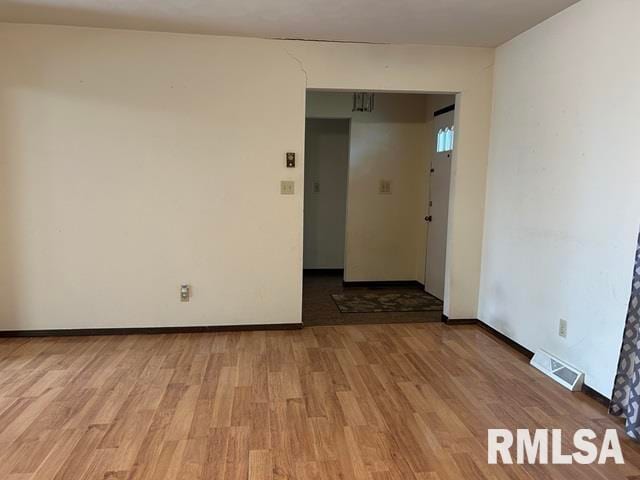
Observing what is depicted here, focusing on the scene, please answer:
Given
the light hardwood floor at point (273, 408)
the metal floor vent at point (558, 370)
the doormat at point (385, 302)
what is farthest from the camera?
the doormat at point (385, 302)

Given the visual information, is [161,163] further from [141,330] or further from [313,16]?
[313,16]

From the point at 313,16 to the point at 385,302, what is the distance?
293 centimetres

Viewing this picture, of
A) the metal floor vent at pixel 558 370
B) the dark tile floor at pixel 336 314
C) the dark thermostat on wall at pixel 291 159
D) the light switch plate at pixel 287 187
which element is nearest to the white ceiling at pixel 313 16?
the dark thermostat on wall at pixel 291 159

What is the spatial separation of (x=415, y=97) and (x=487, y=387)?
3671 millimetres

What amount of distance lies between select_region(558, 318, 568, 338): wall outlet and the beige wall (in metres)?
1.89

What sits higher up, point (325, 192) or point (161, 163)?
point (161, 163)

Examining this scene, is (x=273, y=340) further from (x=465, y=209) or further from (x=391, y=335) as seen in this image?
(x=465, y=209)

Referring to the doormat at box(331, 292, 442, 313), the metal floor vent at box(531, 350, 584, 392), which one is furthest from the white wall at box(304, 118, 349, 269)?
the metal floor vent at box(531, 350, 584, 392)

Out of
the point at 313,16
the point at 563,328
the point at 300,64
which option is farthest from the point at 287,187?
the point at 563,328

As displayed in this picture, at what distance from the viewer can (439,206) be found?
498 cm

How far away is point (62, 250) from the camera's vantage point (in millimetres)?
3539

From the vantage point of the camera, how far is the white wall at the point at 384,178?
5.29m

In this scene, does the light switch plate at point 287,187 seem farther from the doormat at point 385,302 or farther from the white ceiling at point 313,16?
the doormat at point 385,302

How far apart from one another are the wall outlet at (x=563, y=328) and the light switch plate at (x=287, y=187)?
225 cm
